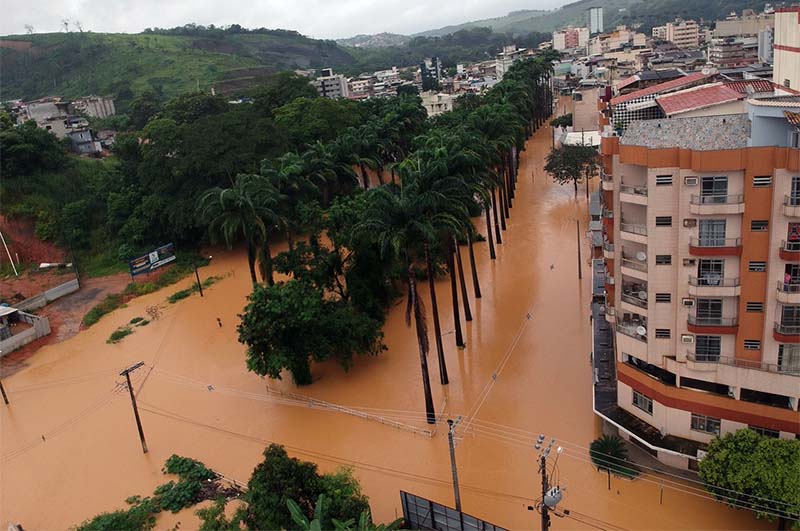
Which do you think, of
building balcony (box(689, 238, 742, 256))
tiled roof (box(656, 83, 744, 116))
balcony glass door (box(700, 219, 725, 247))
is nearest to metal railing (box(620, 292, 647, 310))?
building balcony (box(689, 238, 742, 256))

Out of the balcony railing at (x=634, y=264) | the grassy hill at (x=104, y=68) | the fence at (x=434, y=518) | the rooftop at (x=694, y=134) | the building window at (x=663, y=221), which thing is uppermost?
the grassy hill at (x=104, y=68)

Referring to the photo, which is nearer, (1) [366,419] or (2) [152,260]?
(1) [366,419]

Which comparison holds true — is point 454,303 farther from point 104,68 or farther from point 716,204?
point 104,68

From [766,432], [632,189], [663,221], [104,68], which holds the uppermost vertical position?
[104,68]

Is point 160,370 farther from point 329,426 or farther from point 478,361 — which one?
point 478,361

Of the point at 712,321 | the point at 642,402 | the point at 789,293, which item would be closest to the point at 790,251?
the point at 789,293

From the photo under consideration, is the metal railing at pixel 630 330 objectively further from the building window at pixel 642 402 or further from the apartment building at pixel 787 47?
the apartment building at pixel 787 47

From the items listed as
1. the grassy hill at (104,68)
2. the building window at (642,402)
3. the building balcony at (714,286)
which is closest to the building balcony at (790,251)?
the building balcony at (714,286)
